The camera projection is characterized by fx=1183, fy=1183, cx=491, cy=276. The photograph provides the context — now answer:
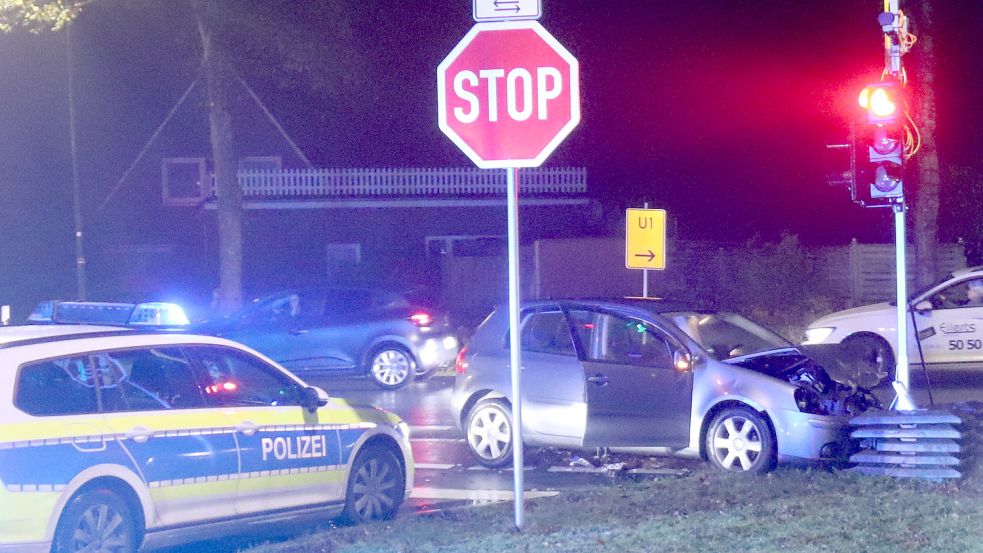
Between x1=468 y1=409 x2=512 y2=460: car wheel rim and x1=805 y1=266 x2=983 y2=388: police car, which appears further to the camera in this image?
x1=805 y1=266 x2=983 y2=388: police car

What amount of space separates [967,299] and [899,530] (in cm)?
945

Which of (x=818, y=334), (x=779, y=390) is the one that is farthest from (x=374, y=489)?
(x=818, y=334)

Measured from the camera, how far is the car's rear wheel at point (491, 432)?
11.1 metres

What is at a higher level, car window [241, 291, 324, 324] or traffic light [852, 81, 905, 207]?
traffic light [852, 81, 905, 207]

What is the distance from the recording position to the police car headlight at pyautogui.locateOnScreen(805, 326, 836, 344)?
16.0m

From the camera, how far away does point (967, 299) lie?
15.5 meters

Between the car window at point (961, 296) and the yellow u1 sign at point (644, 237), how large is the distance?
3.64 metres

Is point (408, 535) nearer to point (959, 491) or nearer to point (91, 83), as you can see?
point (959, 491)

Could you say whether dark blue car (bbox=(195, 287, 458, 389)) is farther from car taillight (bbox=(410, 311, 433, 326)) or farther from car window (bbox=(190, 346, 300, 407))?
car window (bbox=(190, 346, 300, 407))

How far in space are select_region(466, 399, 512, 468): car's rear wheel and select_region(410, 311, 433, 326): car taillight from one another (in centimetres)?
748

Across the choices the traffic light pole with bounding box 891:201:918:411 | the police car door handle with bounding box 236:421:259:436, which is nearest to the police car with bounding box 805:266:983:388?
the traffic light pole with bounding box 891:201:918:411

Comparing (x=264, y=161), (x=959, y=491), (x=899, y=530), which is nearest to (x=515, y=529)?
(x=899, y=530)

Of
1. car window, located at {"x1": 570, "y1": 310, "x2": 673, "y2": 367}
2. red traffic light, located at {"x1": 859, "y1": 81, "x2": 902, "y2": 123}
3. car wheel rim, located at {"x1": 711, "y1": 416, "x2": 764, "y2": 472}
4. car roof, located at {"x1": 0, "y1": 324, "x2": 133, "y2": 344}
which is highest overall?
red traffic light, located at {"x1": 859, "y1": 81, "x2": 902, "y2": 123}

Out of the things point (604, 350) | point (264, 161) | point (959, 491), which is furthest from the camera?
point (264, 161)
